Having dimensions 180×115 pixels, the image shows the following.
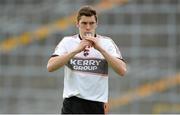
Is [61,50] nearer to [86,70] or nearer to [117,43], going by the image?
[86,70]

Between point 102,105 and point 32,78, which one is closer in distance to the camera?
point 102,105

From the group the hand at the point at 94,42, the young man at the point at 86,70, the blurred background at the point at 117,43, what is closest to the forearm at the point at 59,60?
the young man at the point at 86,70

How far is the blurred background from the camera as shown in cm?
2442

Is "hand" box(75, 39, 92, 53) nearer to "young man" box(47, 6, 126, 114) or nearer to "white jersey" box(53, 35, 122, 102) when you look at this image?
"young man" box(47, 6, 126, 114)

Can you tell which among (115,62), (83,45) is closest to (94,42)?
(83,45)

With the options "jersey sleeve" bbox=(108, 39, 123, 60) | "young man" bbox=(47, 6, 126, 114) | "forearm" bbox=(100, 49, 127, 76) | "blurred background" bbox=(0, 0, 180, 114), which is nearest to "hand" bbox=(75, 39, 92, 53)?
"young man" bbox=(47, 6, 126, 114)

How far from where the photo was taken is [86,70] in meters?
5.14

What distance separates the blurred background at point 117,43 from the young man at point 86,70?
61.6ft

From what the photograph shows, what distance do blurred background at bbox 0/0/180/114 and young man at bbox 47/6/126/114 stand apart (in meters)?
18.8

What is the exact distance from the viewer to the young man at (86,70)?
5129mm

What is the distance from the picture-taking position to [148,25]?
25.4 metres

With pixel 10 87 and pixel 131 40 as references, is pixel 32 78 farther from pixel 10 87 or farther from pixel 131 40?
pixel 131 40

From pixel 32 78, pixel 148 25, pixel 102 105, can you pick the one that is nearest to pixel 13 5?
pixel 32 78

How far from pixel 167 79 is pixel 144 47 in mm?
1372
